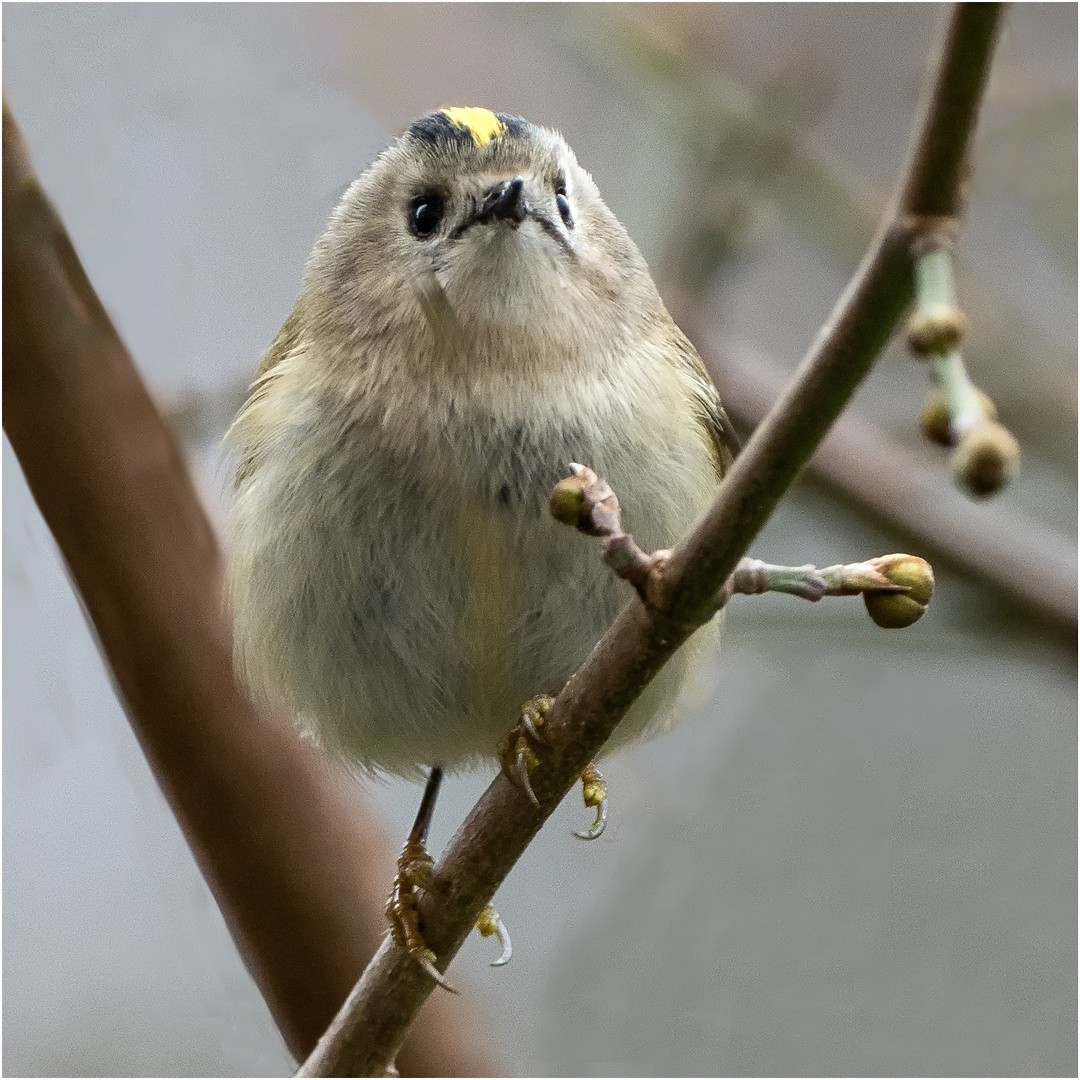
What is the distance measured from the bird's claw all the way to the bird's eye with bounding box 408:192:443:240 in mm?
661

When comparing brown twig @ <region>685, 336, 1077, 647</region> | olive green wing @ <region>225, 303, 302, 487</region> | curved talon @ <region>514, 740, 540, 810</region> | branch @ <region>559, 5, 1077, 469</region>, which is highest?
branch @ <region>559, 5, 1077, 469</region>

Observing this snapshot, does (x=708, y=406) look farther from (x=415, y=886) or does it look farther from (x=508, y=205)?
(x=415, y=886)

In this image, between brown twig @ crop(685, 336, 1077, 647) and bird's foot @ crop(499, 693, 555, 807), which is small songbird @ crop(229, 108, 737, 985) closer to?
bird's foot @ crop(499, 693, 555, 807)

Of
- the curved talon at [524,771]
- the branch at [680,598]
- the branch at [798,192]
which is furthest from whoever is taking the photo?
the branch at [798,192]

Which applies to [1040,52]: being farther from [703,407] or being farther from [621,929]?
[621,929]

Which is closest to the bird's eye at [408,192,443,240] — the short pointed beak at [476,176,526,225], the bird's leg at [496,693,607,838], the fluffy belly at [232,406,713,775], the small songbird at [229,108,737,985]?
the small songbird at [229,108,737,985]

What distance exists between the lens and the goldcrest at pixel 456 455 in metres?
1.35

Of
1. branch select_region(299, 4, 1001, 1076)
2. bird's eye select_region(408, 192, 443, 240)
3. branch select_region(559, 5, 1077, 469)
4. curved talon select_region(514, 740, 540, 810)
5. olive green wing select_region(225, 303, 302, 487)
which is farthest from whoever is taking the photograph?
branch select_region(559, 5, 1077, 469)

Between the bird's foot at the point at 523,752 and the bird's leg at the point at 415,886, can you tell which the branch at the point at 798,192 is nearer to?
the bird's leg at the point at 415,886

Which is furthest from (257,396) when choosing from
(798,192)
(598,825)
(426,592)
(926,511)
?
(798,192)

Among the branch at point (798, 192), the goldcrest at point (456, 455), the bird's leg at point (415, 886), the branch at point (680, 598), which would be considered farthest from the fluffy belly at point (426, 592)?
the branch at point (798, 192)

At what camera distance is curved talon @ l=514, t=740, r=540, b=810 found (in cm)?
109

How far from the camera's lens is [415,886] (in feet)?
4.96

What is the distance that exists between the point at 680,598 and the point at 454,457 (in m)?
0.57
